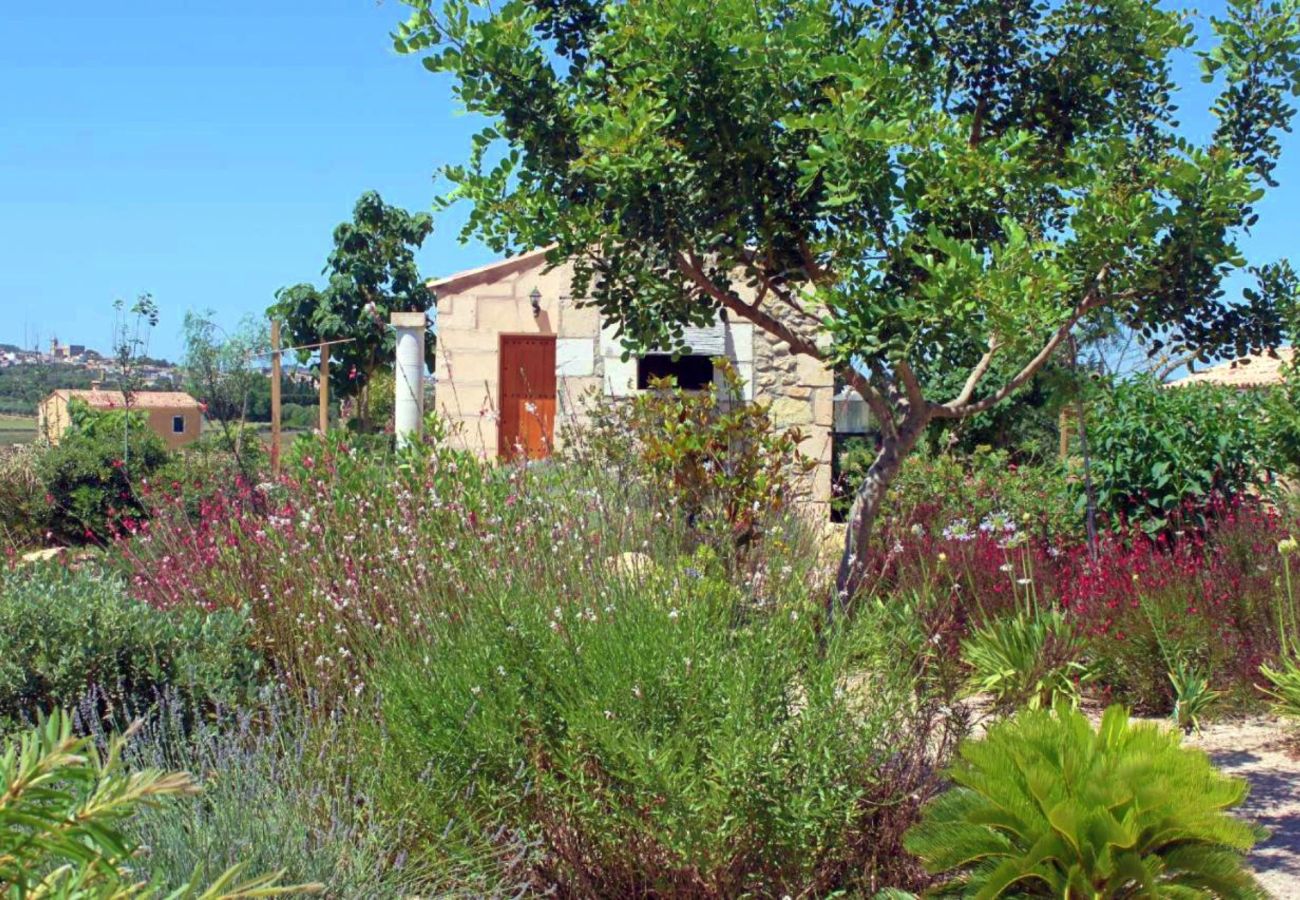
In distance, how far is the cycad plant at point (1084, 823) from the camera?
3.24 metres

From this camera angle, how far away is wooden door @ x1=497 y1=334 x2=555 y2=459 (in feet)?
51.0

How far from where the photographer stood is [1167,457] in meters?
8.02

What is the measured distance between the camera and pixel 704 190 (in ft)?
18.1

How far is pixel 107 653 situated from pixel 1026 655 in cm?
416

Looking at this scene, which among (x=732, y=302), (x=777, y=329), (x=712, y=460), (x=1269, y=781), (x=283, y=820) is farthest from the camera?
(x=712, y=460)

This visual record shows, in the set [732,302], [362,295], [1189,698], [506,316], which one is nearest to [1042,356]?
[732,302]

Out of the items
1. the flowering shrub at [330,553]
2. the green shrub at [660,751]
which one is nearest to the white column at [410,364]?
the flowering shrub at [330,553]

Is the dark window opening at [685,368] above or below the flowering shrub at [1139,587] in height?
above

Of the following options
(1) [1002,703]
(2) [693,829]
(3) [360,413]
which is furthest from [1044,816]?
(3) [360,413]

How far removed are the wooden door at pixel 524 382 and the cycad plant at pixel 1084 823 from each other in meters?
12.0

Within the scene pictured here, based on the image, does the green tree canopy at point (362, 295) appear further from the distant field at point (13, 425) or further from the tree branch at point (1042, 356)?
the tree branch at point (1042, 356)

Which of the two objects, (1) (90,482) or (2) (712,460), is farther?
(1) (90,482)

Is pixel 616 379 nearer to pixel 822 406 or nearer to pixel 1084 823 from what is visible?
pixel 822 406

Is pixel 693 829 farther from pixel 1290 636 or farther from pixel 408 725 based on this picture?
pixel 1290 636
